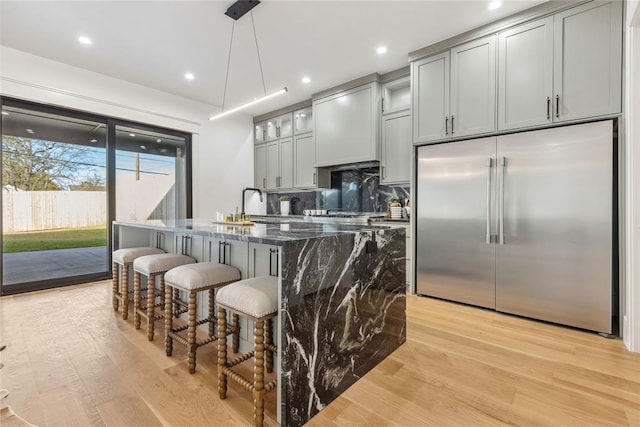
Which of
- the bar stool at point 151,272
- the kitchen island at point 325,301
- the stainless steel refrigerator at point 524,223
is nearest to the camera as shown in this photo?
the kitchen island at point 325,301

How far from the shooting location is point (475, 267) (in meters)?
2.99

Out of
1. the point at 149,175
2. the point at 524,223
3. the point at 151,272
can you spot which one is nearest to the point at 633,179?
the point at 524,223

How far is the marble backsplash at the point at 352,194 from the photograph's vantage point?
4352 mm

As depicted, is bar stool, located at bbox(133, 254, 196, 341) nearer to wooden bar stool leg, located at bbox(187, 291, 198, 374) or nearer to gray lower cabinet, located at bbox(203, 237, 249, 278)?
gray lower cabinet, located at bbox(203, 237, 249, 278)

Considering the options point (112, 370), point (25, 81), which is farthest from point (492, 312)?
point (25, 81)

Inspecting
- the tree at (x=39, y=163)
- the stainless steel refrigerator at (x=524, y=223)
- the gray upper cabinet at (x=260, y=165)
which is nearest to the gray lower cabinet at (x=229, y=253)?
the stainless steel refrigerator at (x=524, y=223)

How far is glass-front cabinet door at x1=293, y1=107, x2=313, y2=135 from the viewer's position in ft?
16.6

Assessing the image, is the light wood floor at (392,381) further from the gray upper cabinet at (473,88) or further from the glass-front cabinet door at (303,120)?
the glass-front cabinet door at (303,120)

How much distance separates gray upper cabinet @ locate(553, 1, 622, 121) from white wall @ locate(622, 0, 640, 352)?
0.16m

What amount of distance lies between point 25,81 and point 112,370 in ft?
11.8

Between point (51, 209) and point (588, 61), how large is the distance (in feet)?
19.3

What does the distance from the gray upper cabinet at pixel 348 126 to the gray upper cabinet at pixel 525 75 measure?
1.53 m

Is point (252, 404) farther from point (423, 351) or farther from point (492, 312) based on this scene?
point (492, 312)

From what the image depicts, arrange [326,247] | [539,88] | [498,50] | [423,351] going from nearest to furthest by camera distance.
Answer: [326,247] → [423,351] → [539,88] → [498,50]
